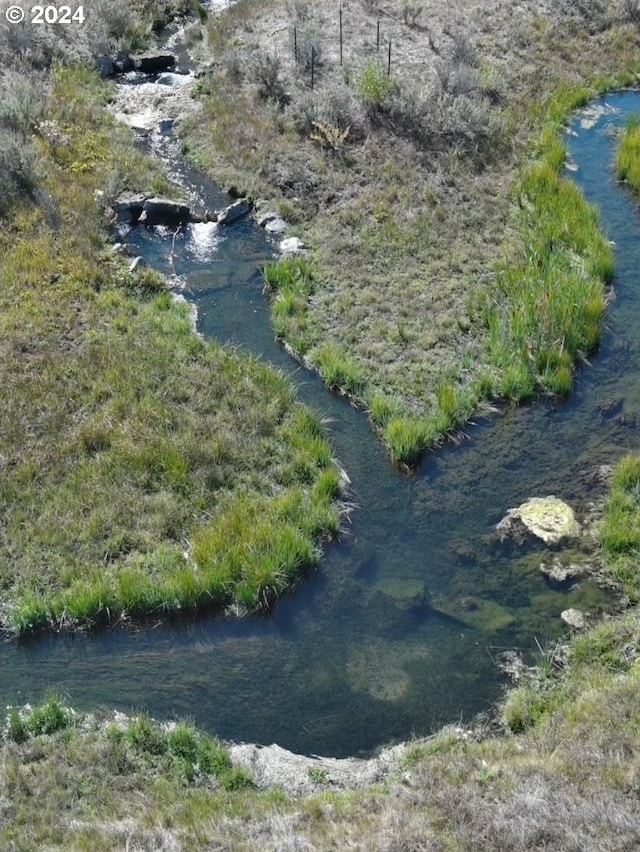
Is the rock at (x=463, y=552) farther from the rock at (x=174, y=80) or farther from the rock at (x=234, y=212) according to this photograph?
the rock at (x=174, y=80)

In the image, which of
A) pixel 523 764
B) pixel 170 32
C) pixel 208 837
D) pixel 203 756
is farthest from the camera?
pixel 170 32

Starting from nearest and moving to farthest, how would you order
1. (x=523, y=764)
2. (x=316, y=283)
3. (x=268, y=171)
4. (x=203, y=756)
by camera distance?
(x=523, y=764), (x=203, y=756), (x=316, y=283), (x=268, y=171)

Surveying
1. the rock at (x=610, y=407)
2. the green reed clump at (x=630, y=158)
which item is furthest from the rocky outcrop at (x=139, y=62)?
the rock at (x=610, y=407)

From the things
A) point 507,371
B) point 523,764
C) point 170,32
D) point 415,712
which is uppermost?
point 170,32

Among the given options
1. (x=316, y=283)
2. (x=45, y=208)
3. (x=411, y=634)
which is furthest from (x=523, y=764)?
(x=45, y=208)

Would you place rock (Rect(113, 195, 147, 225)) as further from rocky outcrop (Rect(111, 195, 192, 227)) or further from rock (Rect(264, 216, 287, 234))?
rock (Rect(264, 216, 287, 234))

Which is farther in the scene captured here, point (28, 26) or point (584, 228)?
point (28, 26)

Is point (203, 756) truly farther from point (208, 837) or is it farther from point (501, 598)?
point (501, 598)

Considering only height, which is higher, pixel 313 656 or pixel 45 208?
pixel 45 208
